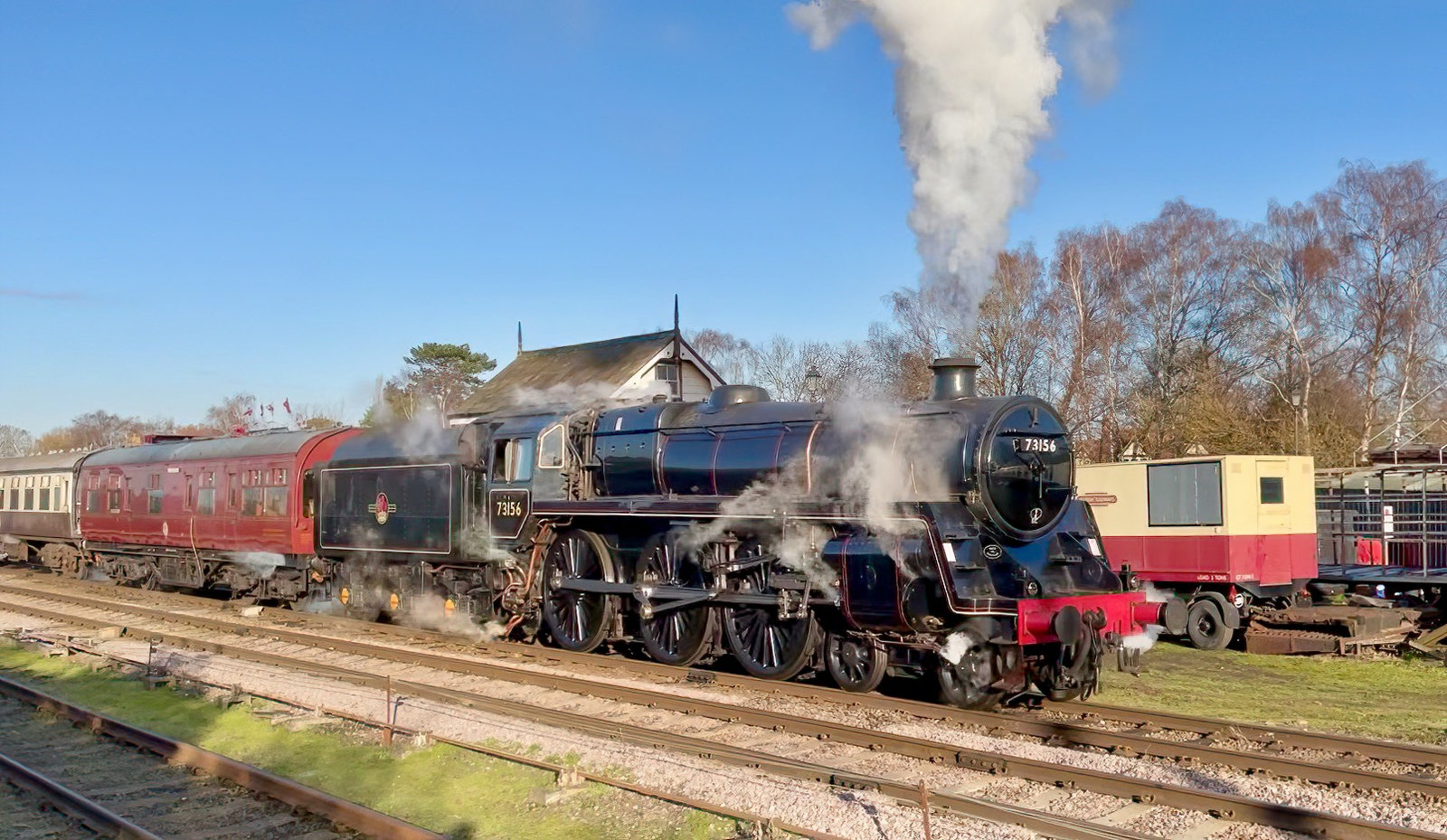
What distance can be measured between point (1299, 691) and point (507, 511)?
32.0ft

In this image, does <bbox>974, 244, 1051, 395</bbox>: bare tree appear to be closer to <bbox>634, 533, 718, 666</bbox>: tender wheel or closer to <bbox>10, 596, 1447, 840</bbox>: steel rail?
<bbox>634, 533, 718, 666</bbox>: tender wheel

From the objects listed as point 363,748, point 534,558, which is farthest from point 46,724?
point 534,558

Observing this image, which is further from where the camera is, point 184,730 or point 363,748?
point 184,730

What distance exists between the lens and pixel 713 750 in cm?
888

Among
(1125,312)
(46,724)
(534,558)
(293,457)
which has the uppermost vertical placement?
(1125,312)

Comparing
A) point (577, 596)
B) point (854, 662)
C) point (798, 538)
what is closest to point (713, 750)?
point (854, 662)

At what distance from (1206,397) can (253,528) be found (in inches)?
887

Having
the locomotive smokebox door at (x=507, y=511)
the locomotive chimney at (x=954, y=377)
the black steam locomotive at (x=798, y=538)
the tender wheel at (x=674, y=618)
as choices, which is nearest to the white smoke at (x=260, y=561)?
the black steam locomotive at (x=798, y=538)

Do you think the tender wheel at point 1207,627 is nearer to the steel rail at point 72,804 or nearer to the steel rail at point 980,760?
the steel rail at point 980,760

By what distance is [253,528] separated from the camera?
68.3 ft

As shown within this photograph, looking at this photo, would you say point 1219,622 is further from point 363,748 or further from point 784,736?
point 363,748

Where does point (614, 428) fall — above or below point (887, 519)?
above

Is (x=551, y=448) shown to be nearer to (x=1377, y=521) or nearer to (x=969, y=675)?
(x=969, y=675)

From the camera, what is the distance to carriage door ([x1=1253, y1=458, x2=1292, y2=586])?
1576 centimetres
